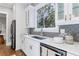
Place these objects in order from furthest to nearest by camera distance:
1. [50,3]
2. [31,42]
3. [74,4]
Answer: [31,42] < [50,3] < [74,4]

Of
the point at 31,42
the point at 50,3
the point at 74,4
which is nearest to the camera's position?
the point at 74,4

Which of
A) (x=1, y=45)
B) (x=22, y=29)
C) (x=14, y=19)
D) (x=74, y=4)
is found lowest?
(x=1, y=45)

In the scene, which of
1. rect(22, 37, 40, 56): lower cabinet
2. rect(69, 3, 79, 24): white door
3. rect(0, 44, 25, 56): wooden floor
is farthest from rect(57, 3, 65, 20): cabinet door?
rect(0, 44, 25, 56): wooden floor

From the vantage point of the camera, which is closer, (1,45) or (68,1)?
(68,1)

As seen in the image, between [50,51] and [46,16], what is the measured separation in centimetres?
50

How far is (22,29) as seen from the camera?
1.41 m

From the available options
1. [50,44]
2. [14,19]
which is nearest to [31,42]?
[50,44]

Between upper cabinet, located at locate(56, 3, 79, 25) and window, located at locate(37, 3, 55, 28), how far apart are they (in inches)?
2.9

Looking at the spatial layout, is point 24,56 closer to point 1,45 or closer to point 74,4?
point 1,45

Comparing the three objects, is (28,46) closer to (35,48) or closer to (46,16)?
(35,48)

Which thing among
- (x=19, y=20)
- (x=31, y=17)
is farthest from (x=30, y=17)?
(x=19, y=20)

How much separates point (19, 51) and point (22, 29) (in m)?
0.33

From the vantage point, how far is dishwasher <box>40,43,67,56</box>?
1.13 metres

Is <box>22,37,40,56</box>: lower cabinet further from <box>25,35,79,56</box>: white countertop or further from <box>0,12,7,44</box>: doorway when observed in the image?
<box>0,12,7,44</box>: doorway
